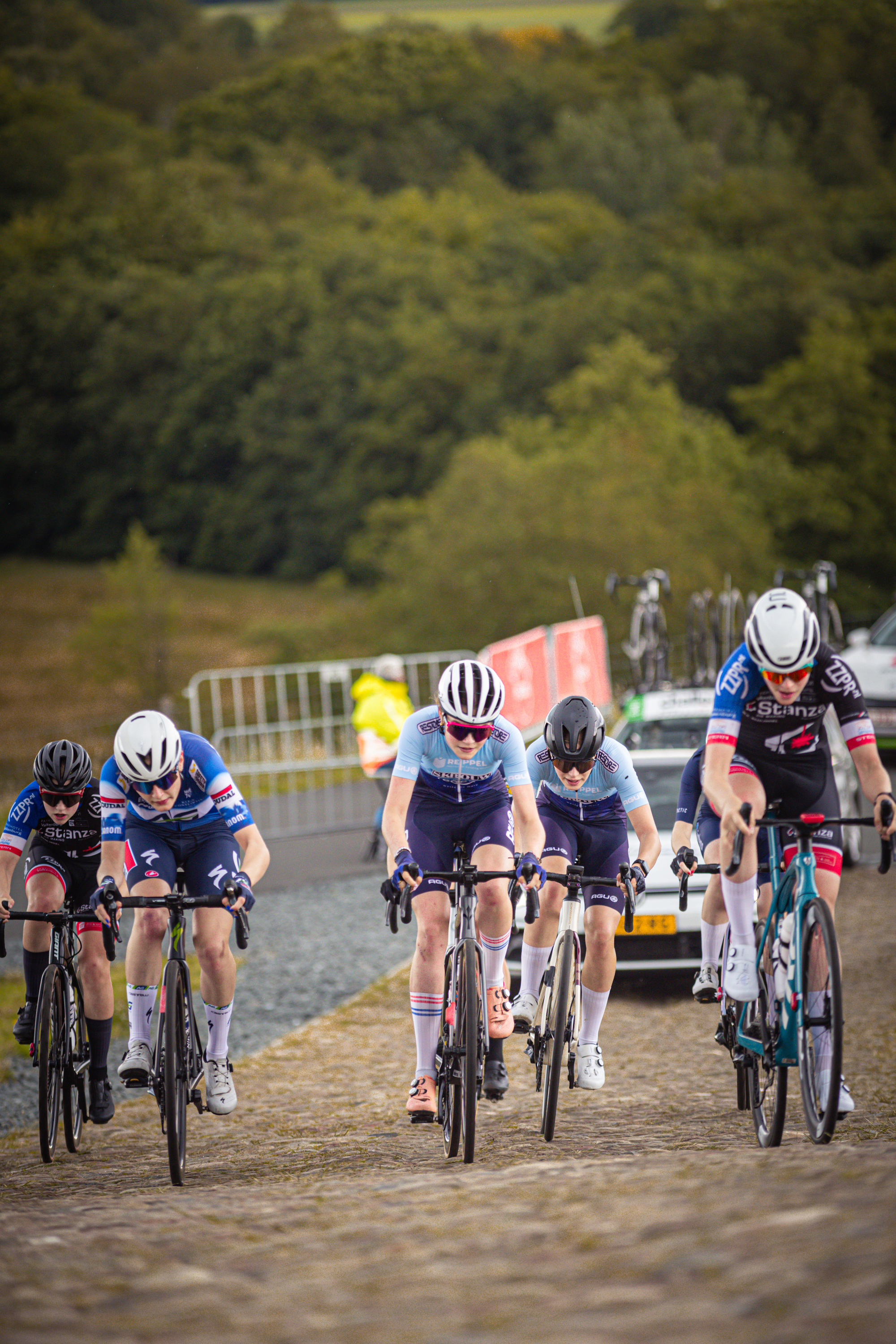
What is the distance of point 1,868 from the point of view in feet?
23.9

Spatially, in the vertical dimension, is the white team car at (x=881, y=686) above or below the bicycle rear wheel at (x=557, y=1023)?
above

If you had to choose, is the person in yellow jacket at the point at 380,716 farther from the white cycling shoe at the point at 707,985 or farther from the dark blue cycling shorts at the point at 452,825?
the white cycling shoe at the point at 707,985

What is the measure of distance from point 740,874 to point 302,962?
6.68 meters

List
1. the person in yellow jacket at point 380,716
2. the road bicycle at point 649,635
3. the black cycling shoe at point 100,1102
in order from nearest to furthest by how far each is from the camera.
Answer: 1. the black cycling shoe at point 100,1102
2. the person in yellow jacket at point 380,716
3. the road bicycle at point 649,635

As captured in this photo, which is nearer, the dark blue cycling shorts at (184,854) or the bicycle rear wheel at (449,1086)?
the bicycle rear wheel at (449,1086)

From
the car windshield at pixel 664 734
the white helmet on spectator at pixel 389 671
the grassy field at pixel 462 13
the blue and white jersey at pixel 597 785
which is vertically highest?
the grassy field at pixel 462 13

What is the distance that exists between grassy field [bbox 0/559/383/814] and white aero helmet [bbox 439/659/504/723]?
22993 mm

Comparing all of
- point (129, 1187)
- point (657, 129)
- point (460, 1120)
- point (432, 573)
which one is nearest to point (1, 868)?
point (129, 1187)

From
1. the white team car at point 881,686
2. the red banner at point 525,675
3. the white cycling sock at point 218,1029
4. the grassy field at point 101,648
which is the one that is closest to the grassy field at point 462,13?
the grassy field at point 101,648

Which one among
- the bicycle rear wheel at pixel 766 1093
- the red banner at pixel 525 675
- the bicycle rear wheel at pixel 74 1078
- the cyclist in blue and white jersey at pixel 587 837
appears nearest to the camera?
the bicycle rear wheel at pixel 766 1093

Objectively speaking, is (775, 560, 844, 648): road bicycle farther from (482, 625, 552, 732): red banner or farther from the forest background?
the forest background

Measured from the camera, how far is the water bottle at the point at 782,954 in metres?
6.02

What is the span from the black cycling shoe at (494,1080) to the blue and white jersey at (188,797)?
1.54 m

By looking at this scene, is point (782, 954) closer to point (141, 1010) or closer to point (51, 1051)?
point (141, 1010)
